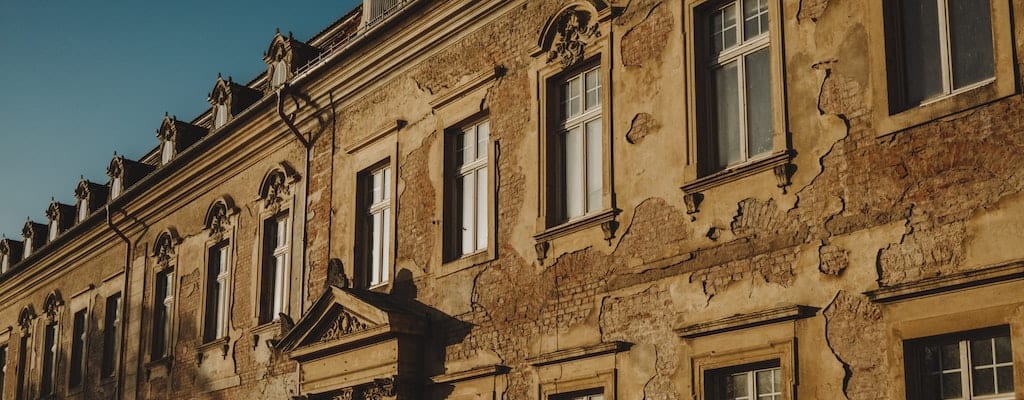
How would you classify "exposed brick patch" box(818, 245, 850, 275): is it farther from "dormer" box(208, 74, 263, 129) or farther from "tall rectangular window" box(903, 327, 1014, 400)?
"dormer" box(208, 74, 263, 129)

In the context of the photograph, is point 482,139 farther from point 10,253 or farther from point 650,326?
point 10,253

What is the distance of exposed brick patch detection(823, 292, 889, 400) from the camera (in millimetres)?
9633

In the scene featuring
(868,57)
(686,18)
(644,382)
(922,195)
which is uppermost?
(686,18)

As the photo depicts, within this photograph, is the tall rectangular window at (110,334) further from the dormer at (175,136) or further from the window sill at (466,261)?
the window sill at (466,261)

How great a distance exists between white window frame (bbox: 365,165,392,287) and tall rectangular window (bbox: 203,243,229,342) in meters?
4.10

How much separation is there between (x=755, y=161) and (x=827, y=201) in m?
0.82

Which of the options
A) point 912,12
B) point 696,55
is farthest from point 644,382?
point 912,12

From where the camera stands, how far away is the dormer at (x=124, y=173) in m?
24.5

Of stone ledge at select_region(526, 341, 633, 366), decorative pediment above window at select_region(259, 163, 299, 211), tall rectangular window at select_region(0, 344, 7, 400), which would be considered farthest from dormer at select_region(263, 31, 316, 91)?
tall rectangular window at select_region(0, 344, 7, 400)

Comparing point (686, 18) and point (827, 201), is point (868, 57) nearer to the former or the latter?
point (827, 201)

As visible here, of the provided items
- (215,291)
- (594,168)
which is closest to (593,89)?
(594,168)

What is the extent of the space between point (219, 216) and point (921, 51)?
12639mm

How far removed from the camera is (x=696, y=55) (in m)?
11.8

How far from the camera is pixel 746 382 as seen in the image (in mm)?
10820
